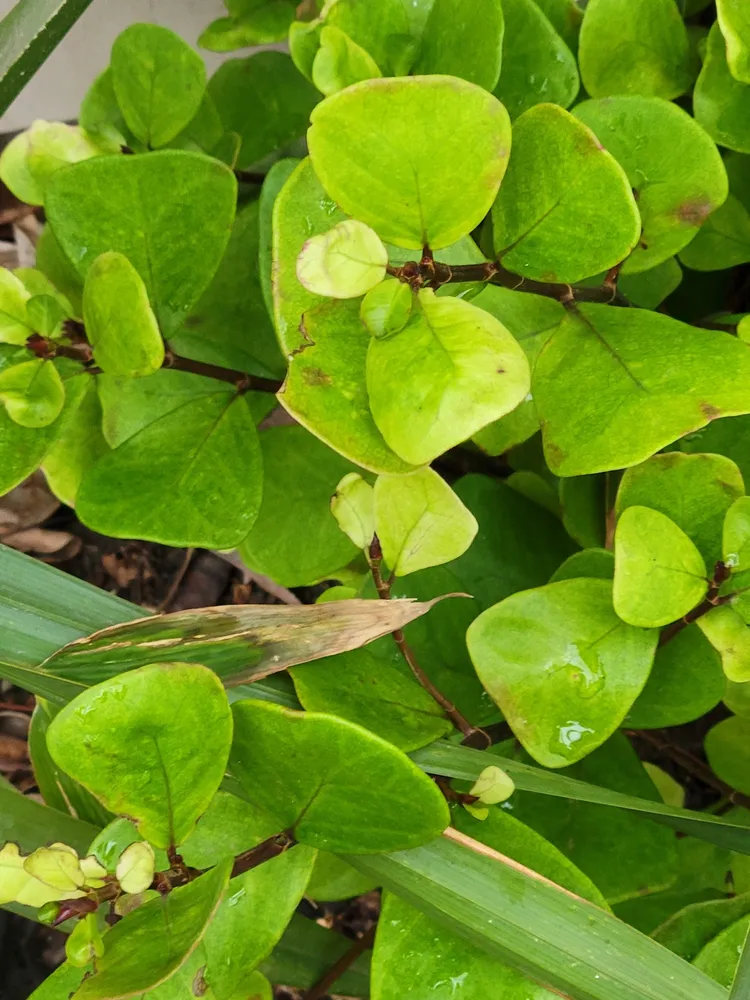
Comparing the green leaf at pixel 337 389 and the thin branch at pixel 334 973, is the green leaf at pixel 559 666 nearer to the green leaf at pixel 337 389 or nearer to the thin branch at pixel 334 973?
the green leaf at pixel 337 389

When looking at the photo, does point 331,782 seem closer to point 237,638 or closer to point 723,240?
point 237,638

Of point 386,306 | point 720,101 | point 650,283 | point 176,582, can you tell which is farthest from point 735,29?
point 176,582

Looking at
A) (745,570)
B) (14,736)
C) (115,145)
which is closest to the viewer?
(745,570)

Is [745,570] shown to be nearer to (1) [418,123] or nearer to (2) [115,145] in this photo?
(1) [418,123]

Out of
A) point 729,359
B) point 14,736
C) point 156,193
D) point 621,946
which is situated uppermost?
point 156,193

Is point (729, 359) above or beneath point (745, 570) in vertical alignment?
above

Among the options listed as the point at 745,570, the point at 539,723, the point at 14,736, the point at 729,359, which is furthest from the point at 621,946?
the point at 14,736
